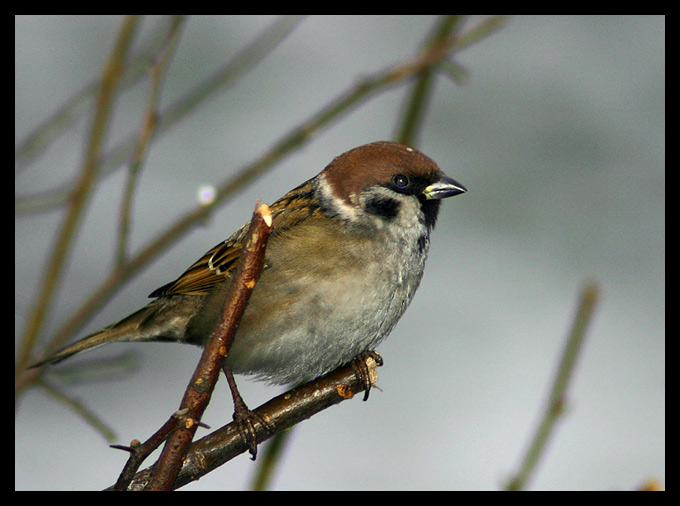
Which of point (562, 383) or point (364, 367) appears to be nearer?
point (562, 383)

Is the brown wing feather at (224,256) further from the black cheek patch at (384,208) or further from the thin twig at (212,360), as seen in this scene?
the thin twig at (212,360)

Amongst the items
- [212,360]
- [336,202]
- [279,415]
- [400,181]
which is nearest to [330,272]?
[336,202]

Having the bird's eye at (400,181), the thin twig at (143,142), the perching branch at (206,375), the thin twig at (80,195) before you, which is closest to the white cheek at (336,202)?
the bird's eye at (400,181)

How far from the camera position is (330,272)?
107 inches

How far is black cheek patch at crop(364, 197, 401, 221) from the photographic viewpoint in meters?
2.88

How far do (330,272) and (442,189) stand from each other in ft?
1.87

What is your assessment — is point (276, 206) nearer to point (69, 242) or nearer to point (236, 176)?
point (236, 176)

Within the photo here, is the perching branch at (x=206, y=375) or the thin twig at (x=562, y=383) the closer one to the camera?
the perching branch at (x=206, y=375)

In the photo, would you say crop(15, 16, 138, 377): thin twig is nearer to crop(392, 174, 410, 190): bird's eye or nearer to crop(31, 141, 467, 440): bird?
crop(31, 141, 467, 440): bird

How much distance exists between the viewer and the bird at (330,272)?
270 centimetres

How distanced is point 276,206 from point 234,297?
4.84 feet

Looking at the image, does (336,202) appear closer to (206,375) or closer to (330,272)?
(330,272)

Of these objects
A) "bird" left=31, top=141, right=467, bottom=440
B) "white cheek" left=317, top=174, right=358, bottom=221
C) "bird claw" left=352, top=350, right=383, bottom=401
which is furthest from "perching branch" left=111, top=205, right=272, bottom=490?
"white cheek" left=317, top=174, right=358, bottom=221
